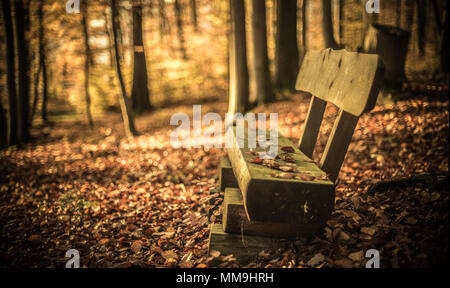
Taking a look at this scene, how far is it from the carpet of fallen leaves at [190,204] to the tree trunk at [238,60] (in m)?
1.25

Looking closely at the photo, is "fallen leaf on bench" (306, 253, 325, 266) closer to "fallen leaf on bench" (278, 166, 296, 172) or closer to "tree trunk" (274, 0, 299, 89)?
"fallen leaf on bench" (278, 166, 296, 172)

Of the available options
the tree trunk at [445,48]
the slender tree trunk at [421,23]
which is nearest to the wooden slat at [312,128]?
the tree trunk at [445,48]

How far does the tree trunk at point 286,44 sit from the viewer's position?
32.2 feet

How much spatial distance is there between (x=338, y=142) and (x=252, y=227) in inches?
44.2

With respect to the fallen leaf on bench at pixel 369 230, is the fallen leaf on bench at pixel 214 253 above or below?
below

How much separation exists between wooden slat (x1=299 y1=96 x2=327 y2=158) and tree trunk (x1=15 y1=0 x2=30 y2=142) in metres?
9.89

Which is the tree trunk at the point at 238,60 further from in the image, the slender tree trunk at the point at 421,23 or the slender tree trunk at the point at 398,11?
the slender tree trunk at the point at 398,11

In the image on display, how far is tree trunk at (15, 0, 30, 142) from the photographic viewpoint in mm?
9422

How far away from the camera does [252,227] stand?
271 cm

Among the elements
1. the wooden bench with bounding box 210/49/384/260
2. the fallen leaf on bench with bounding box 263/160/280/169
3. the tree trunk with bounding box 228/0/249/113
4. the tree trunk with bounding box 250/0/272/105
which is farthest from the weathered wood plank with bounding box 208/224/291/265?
the tree trunk with bounding box 250/0/272/105

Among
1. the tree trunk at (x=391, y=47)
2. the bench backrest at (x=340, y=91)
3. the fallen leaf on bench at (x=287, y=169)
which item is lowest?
the fallen leaf on bench at (x=287, y=169)

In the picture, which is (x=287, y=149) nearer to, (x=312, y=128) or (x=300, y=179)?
(x=312, y=128)

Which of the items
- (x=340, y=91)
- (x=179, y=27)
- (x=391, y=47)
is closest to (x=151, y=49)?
(x=179, y=27)
